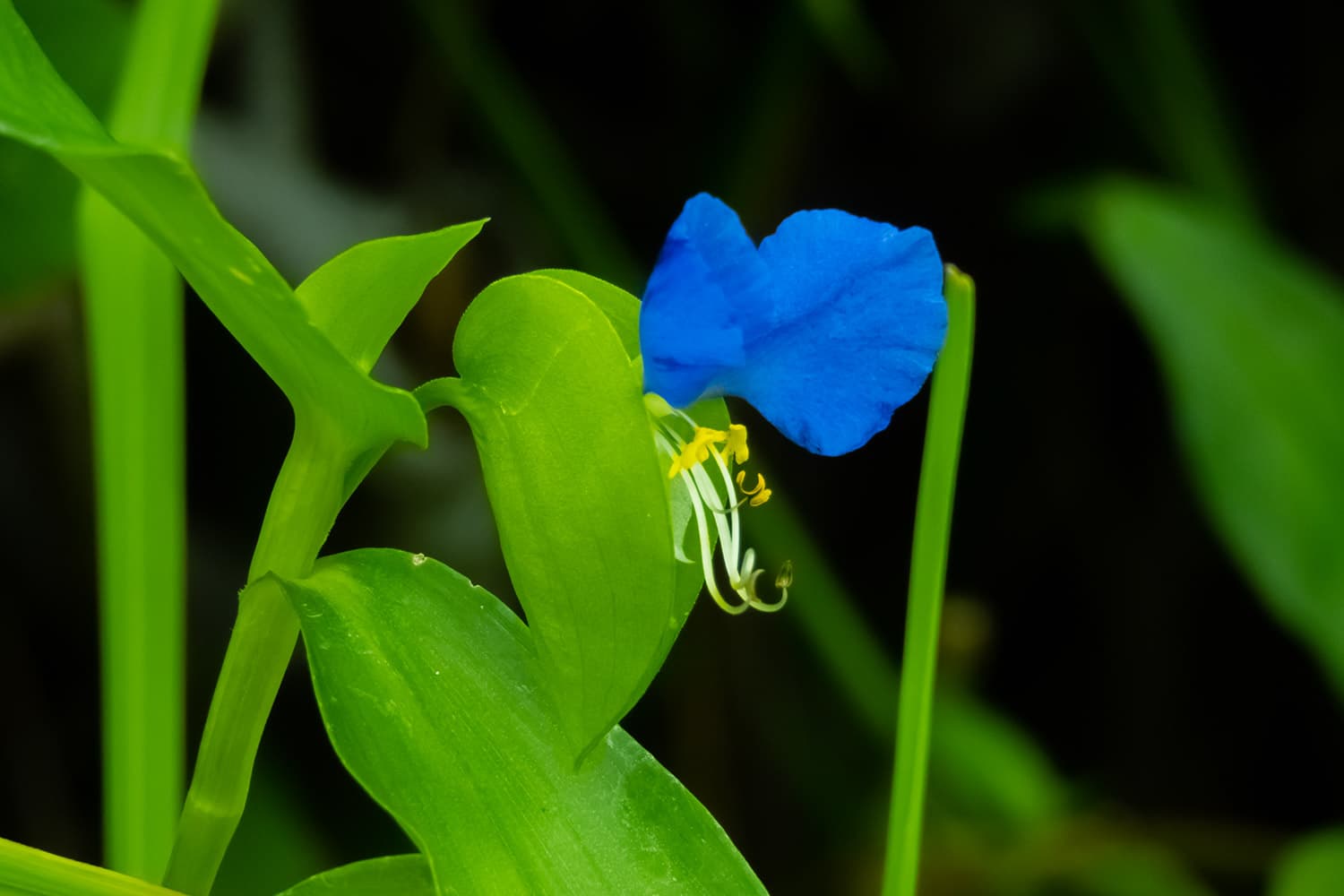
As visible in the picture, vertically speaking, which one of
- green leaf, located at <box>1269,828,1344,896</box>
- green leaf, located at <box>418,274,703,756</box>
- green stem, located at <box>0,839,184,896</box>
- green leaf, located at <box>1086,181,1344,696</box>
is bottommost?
green leaf, located at <box>1269,828,1344,896</box>

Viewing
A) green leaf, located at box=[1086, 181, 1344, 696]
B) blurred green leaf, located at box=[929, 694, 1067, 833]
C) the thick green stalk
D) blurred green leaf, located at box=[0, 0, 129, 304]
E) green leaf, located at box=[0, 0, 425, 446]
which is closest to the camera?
green leaf, located at box=[0, 0, 425, 446]

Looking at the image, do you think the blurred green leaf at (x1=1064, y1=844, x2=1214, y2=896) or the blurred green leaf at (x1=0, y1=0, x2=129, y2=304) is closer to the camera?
the blurred green leaf at (x1=0, y1=0, x2=129, y2=304)

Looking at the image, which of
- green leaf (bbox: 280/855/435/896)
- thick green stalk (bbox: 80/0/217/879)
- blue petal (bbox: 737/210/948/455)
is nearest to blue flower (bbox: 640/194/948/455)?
blue petal (bbox: 737/210/948/455)

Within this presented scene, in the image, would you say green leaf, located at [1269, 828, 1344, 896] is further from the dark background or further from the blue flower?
the blue flower

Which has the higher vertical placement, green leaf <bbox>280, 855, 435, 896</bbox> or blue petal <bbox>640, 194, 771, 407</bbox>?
blue petal <bbox>640, 194, 771, 407</bbox>

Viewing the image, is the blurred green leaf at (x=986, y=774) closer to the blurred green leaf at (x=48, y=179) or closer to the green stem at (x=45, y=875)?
the blurred green leaf at (x=48, y=179)

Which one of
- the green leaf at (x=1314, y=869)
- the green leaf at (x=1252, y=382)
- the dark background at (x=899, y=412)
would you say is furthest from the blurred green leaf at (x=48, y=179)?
the green leaf at (x=1314, y=869)

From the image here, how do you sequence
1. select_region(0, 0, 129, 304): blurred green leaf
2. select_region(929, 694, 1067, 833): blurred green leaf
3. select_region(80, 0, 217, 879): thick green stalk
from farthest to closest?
1. select_region(929, 694, 1067, 833): blurred green leaf
2. select_region(0, 0, 129, 304): blurred green leaf
3. select_region(80, 0, 217, 879): thick green stalk
